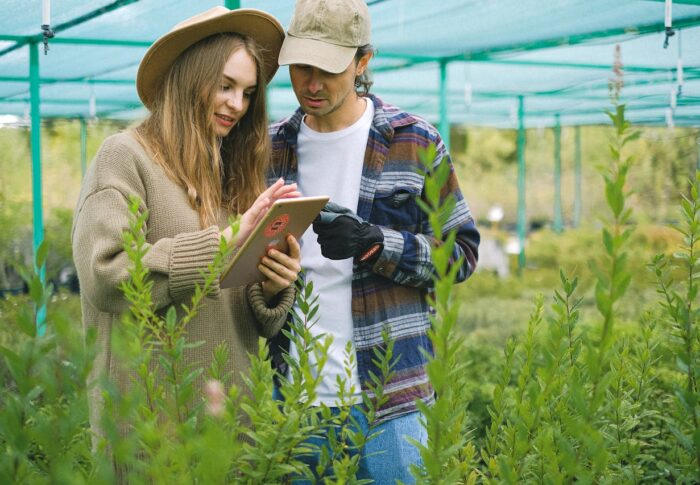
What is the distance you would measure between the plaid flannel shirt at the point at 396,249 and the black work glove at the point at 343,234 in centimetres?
6

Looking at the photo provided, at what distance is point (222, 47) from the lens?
2.22m

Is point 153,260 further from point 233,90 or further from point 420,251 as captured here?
point 420,251

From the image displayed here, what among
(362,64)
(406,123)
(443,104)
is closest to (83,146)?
(443,104)

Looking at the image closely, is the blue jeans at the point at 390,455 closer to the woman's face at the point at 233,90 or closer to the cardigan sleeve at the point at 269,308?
the cardigan sleeve at the point at 269,308

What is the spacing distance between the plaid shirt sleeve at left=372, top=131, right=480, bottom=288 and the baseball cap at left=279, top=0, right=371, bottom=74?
345mm

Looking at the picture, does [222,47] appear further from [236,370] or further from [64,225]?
[64,225]

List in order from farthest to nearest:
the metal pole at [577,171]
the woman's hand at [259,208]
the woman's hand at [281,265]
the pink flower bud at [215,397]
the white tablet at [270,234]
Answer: the metal pole at [577,171] < the woman's hand at [281,265] < the woman's hand at [259,208] < the white tablet at [270,234] < the pink flower bud at [215,397]

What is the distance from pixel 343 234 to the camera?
212 cm

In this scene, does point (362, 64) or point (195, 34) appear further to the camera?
point (362, 64)

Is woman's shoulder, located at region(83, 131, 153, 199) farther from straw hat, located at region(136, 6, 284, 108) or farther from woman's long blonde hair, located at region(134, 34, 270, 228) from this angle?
straw hat, located at region(136, 6, 284, 108)

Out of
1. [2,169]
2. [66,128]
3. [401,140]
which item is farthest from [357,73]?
[66,128]

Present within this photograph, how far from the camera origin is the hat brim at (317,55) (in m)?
2.22

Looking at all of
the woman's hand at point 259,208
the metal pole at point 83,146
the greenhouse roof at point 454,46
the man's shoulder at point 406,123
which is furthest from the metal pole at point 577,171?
the woman's hand at point 259,208

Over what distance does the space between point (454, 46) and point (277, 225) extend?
262 inches
